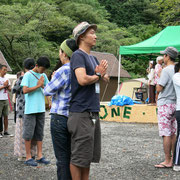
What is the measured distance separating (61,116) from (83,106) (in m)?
0.31

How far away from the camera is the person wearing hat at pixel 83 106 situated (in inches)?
99.0

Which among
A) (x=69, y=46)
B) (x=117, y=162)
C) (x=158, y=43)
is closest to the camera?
(x=69, y=46)

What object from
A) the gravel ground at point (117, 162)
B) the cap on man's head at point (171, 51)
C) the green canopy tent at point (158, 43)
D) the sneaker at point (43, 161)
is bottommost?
the gravel ground at point (117, 162)

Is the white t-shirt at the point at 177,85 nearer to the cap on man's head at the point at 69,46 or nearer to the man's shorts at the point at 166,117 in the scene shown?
the man's shorts at the point at 166,117

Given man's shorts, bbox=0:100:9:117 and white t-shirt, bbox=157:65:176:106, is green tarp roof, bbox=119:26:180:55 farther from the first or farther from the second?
white t-shirt, bbox=157:65:176:106

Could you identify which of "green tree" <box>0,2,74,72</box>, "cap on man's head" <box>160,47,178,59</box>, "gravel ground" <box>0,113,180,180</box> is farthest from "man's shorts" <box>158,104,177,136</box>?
"green tree" <box>0,2,74,72</box>

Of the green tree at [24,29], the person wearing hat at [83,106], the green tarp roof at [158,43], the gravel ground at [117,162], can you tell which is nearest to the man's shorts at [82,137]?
the person wearing hat at [83,106]

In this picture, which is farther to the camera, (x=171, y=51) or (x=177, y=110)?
(x=171, y=51)

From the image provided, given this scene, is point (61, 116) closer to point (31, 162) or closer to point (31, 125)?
point (31, 125)

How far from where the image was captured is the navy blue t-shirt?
2.53 m

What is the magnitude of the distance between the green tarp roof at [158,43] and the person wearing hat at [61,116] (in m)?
7.74

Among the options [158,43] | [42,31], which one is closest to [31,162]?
[158,43]

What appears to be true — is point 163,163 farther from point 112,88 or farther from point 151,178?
point 112,88

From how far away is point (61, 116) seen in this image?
108 inches
